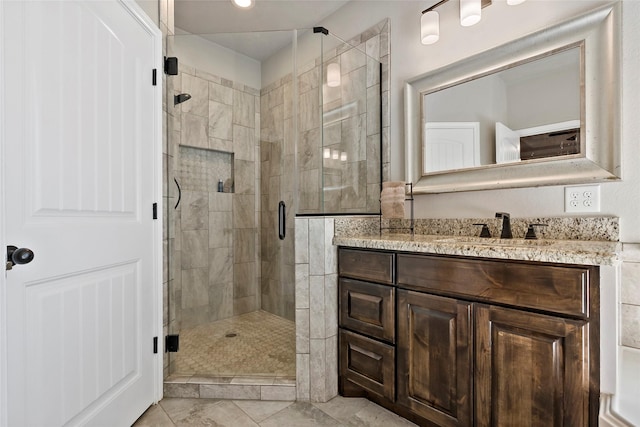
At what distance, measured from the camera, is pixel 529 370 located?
45.4 inches

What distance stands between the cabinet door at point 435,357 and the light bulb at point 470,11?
147 centimetres

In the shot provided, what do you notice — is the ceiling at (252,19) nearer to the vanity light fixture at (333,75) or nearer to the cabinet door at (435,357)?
the vanity light fixture at (333,75)

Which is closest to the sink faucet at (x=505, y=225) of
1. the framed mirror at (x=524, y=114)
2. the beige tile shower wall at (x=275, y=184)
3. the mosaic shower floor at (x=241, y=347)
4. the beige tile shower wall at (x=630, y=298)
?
the framed mirror at (x=524, y=114)

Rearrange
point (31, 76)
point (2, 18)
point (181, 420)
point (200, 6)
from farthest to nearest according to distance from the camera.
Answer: point (200, 6), point (181, 420), point (31, 76), point (2, 18)

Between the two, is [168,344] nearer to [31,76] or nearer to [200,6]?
[31,76]

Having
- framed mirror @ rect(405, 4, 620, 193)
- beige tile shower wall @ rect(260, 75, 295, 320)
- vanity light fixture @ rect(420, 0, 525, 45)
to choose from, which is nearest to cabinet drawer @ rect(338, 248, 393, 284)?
framed mirror @ rect(405, 4, 620, 193)

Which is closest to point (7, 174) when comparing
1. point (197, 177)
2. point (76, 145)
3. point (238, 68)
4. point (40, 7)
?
point (76, 145)

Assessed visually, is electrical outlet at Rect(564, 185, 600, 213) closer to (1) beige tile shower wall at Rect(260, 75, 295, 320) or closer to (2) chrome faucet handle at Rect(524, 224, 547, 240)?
(2) chrome faucet handle at Rect(524, 224, 547, 240)

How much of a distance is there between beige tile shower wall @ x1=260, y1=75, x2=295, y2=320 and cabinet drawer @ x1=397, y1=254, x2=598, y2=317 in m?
1.26

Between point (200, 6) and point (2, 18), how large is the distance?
6.43 ft

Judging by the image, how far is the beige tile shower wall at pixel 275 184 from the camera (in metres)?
2.61

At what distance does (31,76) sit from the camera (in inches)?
43.6

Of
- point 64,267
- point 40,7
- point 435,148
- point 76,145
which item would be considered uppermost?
point 40,7

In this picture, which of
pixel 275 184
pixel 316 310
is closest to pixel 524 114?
pixel 316 310
